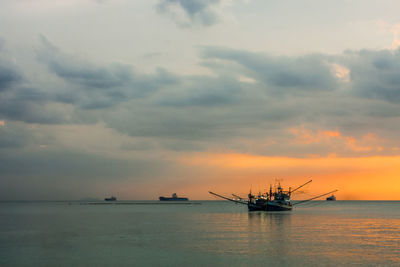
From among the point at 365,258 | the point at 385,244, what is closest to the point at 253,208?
the point at 385,244

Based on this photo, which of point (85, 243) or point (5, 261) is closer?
point (5, 261)

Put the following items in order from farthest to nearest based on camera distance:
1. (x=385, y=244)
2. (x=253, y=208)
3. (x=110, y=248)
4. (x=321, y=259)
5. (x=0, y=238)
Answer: (x=253, y=208) < (x=0, y=238) < (x=385, y=244) < (x=110, y=248) < (x=321, y=259)

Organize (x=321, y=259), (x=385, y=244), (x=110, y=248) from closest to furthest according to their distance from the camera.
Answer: (x=321, y=259) < (x=110, y=248) < (x=385, y=244)

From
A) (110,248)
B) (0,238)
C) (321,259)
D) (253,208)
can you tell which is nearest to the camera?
(321,259)

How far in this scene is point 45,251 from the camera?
62.8 m

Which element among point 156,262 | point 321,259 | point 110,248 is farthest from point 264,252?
point 110,248

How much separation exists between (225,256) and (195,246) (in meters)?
12.0

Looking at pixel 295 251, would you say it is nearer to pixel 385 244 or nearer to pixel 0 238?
pixel 385 244

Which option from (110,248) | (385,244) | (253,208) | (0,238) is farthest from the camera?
(253,208)

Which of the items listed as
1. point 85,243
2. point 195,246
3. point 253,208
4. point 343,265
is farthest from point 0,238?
point 253,208

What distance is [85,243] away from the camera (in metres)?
72.0

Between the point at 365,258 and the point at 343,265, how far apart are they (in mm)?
7129

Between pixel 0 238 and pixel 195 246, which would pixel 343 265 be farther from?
pixel 0 238

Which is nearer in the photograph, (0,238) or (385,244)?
(385,244)
